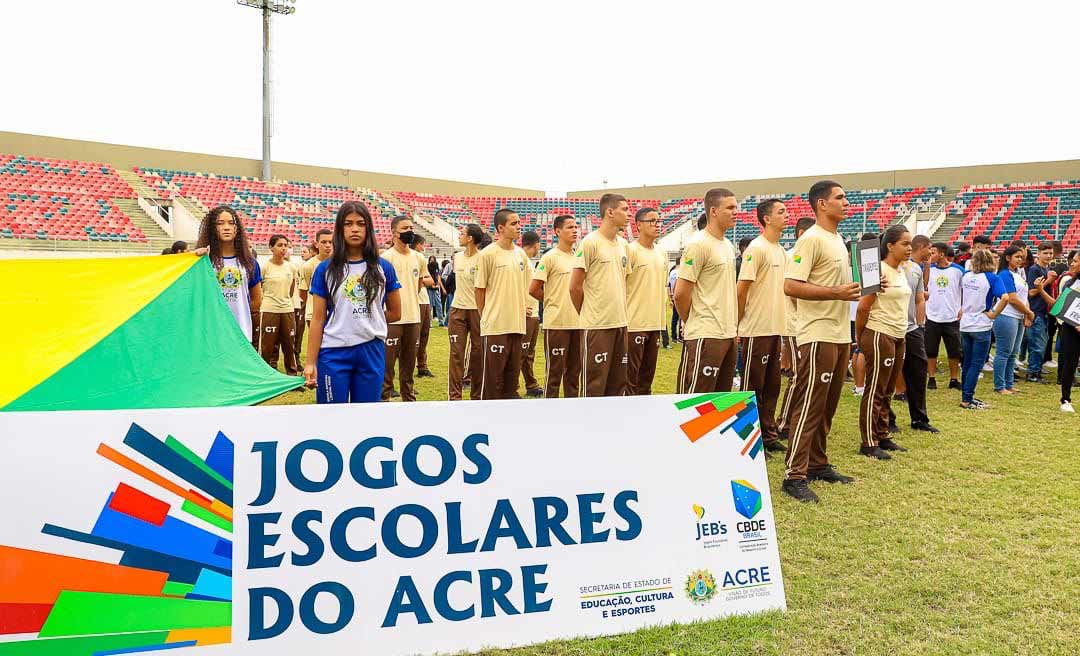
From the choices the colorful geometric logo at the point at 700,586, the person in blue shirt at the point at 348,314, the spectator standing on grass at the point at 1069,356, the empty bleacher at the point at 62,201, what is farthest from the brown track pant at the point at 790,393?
the empty bleacher at the point at 62,201

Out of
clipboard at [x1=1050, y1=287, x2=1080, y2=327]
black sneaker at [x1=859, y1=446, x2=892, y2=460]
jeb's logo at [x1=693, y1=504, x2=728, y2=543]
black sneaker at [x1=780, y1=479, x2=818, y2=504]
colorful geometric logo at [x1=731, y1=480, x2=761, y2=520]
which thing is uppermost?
clipboard at [x1=1050, y1=287, x2=1080, y2=327]

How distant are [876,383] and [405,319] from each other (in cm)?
470

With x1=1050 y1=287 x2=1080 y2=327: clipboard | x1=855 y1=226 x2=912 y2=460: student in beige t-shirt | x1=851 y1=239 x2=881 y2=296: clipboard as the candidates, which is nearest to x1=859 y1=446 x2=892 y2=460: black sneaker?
x1=855 y1=226 x2=912 y2=460: student in beige t-shirt

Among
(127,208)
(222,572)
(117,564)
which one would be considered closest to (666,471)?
(222,572)

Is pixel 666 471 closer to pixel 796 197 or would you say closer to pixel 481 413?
pixel 481 413

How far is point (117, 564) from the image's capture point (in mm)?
2283

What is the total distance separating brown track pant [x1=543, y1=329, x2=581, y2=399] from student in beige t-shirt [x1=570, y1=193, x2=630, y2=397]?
11.8 inches

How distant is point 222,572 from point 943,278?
9539 millimetres

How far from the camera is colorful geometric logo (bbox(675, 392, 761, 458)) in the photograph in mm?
3070

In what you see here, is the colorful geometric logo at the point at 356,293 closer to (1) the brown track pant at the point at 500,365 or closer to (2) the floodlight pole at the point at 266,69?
(1) the brown track pant at the point at 500,365

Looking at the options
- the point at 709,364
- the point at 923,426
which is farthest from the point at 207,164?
the point at 923,426

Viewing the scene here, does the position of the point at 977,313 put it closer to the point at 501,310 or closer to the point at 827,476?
A: the point at 827,476

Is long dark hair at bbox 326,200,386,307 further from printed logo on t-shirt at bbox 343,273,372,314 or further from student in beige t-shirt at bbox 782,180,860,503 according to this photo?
student in beige t-shirt at bbox 782,180,860,503

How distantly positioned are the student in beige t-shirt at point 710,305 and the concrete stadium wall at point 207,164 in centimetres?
3883
